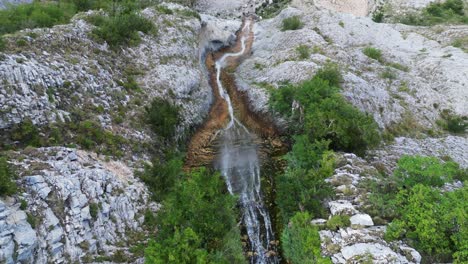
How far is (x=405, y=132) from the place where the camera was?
3122 cm

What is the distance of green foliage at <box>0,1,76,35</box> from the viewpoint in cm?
2727

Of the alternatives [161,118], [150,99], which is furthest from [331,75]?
[150,99]

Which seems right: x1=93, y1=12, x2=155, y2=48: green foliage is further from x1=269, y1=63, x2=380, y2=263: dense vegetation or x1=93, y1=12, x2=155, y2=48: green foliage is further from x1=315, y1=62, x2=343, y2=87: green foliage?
x1=315, y1=62, x2=343, y2=87: green foliage

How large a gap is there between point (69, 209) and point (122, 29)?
21.5 meters

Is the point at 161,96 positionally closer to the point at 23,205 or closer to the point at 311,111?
the point at 311,111

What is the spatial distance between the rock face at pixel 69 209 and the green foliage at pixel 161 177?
2.48 ft

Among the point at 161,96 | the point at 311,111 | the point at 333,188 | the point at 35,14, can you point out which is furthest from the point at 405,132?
the point at 35,14

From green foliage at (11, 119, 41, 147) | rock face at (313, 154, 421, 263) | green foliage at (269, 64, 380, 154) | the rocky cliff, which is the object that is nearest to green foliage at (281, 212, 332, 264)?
rock face at (313, 154, 421, 263)

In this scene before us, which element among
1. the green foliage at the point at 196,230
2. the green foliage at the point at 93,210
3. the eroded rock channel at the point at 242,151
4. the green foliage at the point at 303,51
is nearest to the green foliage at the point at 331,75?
the green foliage at the point at 303,51

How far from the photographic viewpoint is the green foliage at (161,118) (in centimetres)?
2617

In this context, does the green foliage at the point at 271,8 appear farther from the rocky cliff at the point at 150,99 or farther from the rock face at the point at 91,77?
the rock face at the point at 91,77

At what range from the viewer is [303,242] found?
16312 mm

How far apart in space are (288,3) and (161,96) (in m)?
51.9

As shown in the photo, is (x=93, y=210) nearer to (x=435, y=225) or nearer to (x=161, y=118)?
(x=161, y=118)
